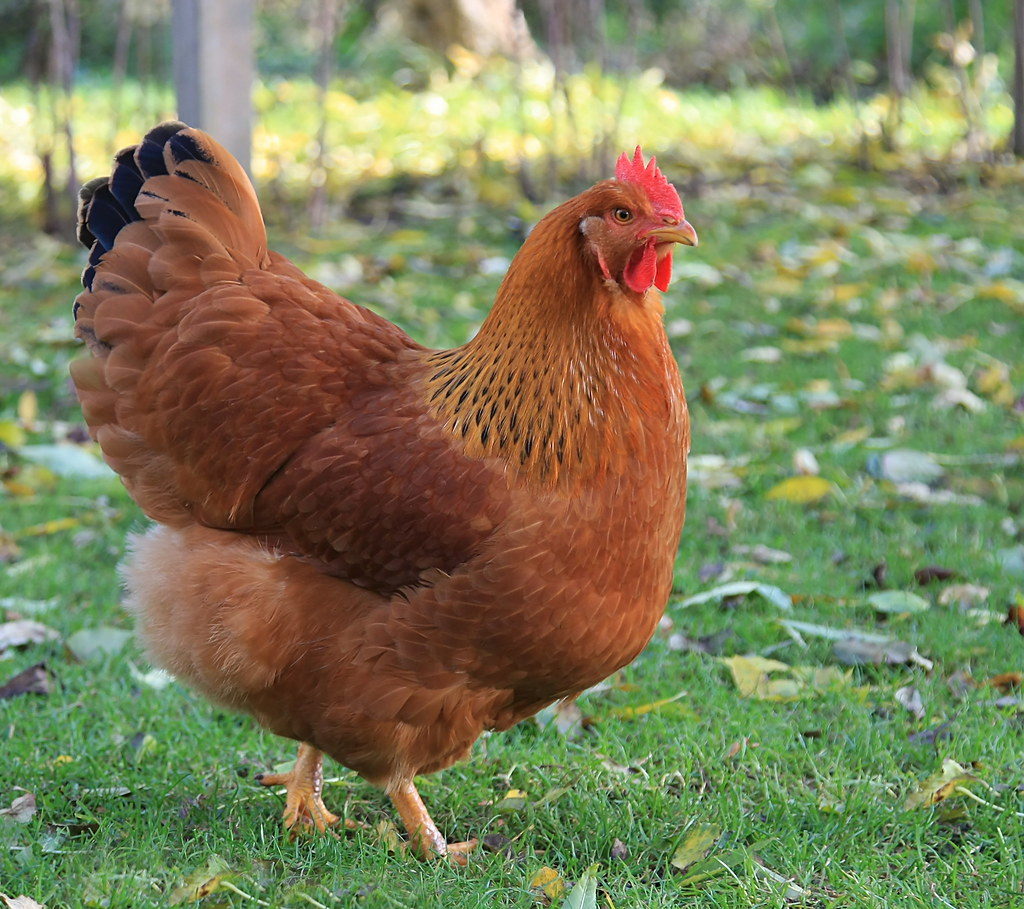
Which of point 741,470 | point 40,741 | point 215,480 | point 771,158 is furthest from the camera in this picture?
point 771,158

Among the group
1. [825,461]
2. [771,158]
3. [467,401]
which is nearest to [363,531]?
[467,401]

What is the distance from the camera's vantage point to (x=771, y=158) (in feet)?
32.0

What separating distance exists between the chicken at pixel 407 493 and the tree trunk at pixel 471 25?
32.7 ft

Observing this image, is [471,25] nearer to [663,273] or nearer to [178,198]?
[178,198]

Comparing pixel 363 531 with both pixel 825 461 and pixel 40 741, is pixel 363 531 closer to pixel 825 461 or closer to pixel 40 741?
pixel 40 741

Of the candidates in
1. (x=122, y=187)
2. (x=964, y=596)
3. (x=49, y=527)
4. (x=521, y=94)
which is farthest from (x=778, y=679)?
(x=521, y=94)

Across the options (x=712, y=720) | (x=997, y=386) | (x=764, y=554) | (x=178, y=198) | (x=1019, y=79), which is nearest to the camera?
(x=178, y=198)

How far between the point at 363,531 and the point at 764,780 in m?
1.19

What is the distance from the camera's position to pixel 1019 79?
28.5 ft

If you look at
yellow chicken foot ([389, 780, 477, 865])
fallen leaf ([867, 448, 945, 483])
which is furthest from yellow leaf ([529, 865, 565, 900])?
fallen leaf ([867, 448, 945, 483])

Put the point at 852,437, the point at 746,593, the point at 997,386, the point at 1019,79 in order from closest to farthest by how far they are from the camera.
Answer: the point at 746,593 < the point at 852,437 < the point at 997,386 < the point at 1019,79

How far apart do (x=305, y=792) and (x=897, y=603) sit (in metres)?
1.97

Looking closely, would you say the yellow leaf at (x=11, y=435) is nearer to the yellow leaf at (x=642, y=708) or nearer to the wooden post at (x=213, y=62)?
the wooden post at (x=213, y=62)

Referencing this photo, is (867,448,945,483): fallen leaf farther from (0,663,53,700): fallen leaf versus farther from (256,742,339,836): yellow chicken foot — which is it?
Result: (0,663,53,700): fallen leaf
